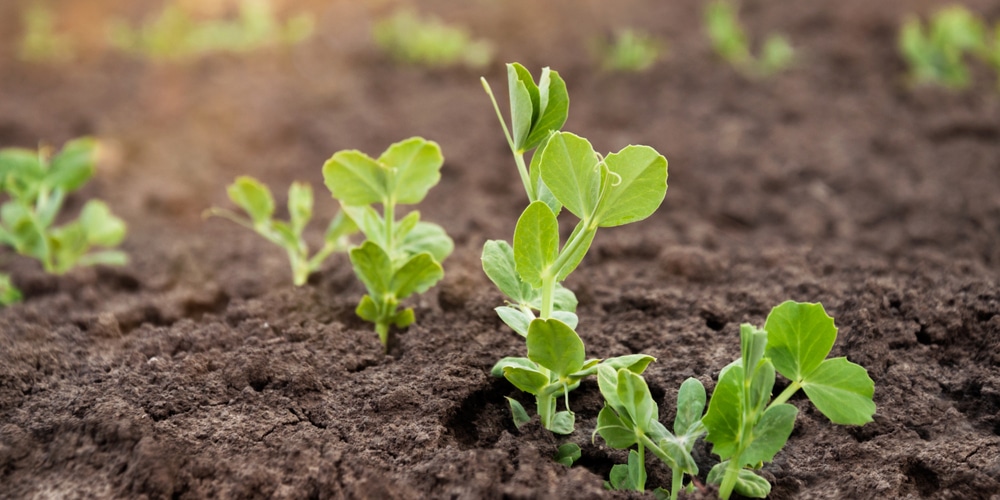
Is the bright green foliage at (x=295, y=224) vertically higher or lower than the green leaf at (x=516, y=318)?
lower

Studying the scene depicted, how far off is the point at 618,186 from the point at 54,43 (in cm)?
406

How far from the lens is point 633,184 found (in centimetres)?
116

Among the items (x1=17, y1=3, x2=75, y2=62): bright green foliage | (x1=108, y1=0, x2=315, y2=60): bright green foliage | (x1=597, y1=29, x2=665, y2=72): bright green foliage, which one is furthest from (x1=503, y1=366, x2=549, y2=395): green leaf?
(x1=17, y1=3, x2=75, y2=62): bright green foliage

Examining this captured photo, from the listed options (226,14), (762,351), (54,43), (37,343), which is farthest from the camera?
(226,14)

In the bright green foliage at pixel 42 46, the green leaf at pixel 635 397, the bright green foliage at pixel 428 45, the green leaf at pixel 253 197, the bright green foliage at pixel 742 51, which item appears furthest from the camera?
the bright green foliage at pixel 42 46

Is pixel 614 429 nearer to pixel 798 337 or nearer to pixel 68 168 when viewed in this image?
pixel 798 337

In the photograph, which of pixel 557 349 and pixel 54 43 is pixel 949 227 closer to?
pixel 557 349

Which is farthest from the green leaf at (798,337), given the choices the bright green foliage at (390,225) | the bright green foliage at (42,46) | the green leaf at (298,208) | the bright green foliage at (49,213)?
the bright green foliage at (42,46)

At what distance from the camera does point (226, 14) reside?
16.7 ft

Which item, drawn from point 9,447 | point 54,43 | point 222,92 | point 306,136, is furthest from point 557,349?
point 54,43

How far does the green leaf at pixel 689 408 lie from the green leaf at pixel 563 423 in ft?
0.55

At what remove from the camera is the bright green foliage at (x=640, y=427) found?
1.12m

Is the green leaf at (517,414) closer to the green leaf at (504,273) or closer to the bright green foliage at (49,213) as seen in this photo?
the green leaf at (504,273)

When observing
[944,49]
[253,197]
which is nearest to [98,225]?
[253,197]
